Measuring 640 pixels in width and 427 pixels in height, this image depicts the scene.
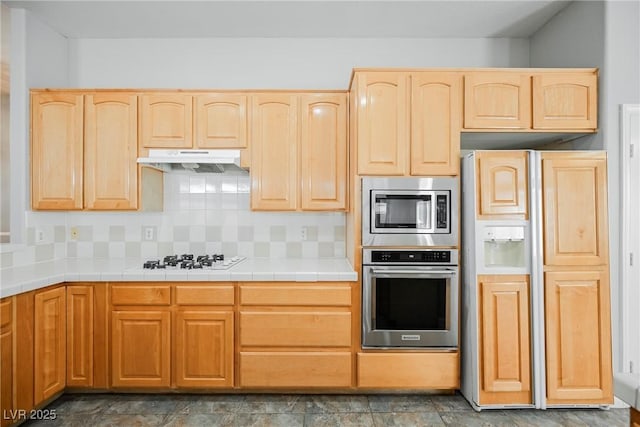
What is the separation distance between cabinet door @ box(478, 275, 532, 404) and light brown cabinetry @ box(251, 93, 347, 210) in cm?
123

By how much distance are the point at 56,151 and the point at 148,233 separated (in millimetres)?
933

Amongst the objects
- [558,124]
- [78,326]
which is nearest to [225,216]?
[78,326]

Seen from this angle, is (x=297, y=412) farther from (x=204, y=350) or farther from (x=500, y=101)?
(x=500, y=101)

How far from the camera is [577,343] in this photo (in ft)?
8.13

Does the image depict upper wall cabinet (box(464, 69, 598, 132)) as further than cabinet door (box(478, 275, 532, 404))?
Yes

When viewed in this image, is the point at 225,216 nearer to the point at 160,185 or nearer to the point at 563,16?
the point at 160,185

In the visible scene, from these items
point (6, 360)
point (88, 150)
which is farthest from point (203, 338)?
point (88, 150)

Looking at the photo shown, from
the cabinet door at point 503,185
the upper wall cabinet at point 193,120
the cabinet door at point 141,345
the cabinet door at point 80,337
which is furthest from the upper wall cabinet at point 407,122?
the cabinet door at point 80,337

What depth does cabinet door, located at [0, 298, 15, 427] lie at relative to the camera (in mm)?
2109

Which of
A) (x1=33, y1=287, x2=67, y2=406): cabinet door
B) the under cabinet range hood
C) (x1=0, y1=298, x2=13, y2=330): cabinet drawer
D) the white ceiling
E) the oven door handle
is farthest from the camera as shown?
the white ceiling

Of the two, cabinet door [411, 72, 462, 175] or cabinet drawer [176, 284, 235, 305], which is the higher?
cabinet door [411, 72, 462, 175]

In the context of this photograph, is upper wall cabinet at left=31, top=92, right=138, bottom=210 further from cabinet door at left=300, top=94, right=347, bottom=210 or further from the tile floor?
the tile floor

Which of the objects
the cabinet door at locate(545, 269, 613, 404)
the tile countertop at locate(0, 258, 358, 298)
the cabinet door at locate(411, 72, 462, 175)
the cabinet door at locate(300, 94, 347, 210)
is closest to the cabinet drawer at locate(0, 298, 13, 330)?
the tile countertop at locate(0, 258, 358, 298)

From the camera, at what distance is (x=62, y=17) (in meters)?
3.02
